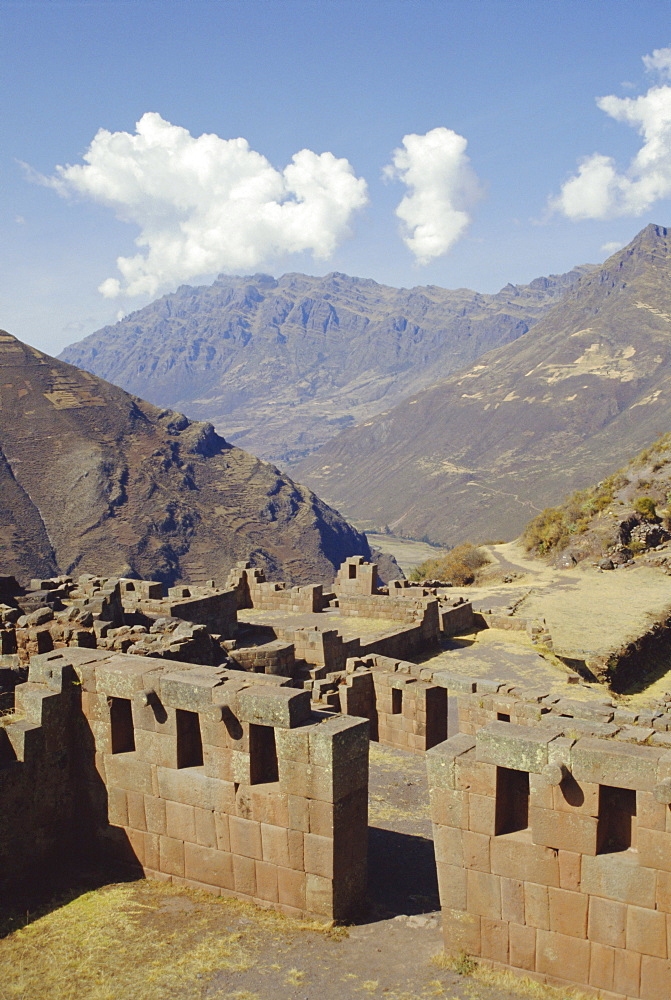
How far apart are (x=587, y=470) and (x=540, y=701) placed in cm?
16834

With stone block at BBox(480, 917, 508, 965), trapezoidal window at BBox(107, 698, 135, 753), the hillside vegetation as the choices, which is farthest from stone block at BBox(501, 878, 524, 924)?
the hillside vegetation

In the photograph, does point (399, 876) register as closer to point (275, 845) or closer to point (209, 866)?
point (275, 845)

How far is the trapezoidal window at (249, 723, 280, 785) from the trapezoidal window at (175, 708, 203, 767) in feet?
2.94

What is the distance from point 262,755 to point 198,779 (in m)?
0.93

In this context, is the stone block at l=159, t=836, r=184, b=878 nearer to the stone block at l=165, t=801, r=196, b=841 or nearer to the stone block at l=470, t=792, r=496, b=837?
the stone block at l=165, t=801, r=196, b=841

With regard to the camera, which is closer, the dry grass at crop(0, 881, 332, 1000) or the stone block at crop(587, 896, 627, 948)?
the stone block at crop(587, 896, 627, 948)

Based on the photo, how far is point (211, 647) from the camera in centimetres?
1623

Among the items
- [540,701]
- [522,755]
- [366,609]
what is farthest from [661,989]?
[366,609]

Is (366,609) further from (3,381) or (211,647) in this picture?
(3,381)

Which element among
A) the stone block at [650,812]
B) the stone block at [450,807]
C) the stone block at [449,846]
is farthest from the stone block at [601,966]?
the stone block at [450,807]

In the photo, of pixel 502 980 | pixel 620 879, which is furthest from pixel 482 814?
pixel 502 980

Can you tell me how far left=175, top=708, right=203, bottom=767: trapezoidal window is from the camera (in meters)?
10.6

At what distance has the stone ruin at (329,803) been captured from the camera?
827cm

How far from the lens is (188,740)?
10.7m
